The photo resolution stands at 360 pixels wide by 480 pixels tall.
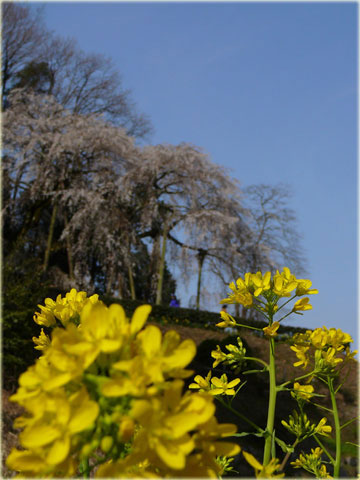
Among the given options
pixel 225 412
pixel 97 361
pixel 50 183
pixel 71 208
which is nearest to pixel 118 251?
pixel 71 208

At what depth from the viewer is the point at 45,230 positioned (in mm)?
17531

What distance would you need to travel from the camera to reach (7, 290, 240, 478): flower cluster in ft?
1.72

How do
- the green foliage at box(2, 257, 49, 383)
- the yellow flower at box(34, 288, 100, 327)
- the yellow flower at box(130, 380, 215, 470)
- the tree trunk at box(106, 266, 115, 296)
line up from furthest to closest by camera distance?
the tree trunk at box(106, 266, 115, 296)
the green foliage at box(2, 257, 49, 383)
the yellow flower at box(34, 288, 100, 327)
the yellow flower at box(130, 380, 215, 470)

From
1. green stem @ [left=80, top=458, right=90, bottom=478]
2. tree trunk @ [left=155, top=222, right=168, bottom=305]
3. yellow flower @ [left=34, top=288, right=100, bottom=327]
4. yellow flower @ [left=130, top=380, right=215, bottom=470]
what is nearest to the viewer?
yellow flower @ [left=130, top=380, right=215, bottom=470]

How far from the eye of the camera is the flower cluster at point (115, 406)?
1.72ft

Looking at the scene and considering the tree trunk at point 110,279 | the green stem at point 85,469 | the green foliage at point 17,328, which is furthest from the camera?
the tree trunk at point 110,279

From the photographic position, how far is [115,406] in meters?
0.57

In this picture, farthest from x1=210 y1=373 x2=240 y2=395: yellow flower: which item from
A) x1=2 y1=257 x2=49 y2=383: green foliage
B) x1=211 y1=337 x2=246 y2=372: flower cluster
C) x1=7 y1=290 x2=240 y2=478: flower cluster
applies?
x1=2 y1=257 x2=49 y2=383: green foliage

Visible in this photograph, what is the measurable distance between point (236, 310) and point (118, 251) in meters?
4.49

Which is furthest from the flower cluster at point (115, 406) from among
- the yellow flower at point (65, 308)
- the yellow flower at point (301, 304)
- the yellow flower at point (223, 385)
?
the yellow flower at point (301, 304)

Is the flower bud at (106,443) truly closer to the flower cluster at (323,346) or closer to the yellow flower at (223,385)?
the yellow flower at (223,385)

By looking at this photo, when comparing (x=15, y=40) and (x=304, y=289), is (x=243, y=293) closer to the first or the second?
(x=304, y=289)

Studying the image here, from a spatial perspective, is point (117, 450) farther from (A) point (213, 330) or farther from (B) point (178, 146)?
(B) point (178, 146)

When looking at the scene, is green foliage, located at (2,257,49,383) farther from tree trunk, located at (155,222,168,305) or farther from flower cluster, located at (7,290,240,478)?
tree trunk, located at (155,222,168,305)
